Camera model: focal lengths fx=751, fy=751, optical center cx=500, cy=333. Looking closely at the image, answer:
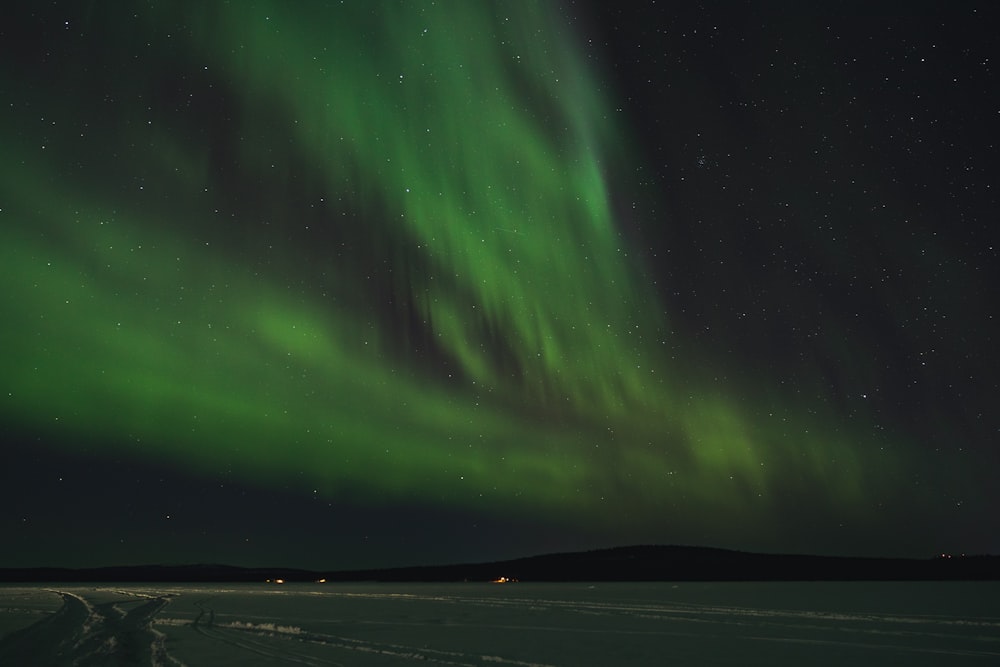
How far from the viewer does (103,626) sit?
3278cm

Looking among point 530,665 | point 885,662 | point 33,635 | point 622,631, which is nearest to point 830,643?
point 885,662

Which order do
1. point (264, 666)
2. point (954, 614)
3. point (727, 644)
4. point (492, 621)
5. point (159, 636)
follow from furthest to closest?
point (954, 614) → point (492, 621) → point (159, 636) → point (727, 644) → point (264, 666)

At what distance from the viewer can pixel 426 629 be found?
3216cm

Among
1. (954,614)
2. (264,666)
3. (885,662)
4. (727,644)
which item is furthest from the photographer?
(954,614)

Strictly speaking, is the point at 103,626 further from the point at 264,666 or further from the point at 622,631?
the point at 622,631

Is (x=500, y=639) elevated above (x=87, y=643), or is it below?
above

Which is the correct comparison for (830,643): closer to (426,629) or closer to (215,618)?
(426,629)

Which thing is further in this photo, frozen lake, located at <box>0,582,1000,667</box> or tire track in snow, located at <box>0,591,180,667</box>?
frozen lake, located at <box>0,582,1000,667</box>

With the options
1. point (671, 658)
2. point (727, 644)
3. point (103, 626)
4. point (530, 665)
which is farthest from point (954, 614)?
point (103, 626)

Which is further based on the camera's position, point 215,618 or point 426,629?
point 215,618

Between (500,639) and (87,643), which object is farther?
(500,639)

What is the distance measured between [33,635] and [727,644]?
25.7 meters

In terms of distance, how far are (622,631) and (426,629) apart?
829cm

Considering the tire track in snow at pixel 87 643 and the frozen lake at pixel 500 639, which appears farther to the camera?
the frozen lake at pixel 500 639
